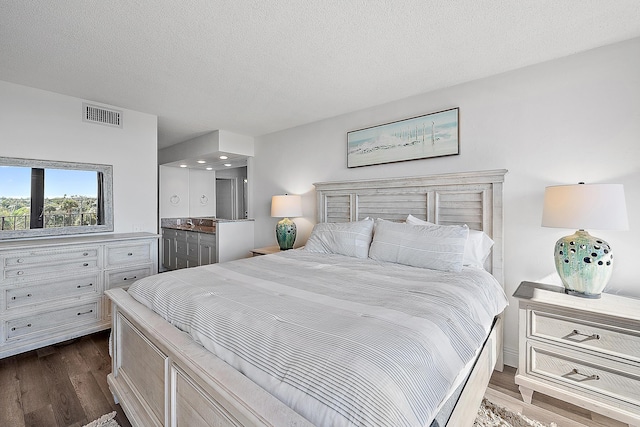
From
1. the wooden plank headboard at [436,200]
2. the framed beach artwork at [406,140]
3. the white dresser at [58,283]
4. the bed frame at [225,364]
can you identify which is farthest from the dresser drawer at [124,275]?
the framed beach artwork at [406,140]

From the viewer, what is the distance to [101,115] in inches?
123

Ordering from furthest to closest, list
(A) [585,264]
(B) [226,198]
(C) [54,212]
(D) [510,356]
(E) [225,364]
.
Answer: (B) [226,198]
(C) [54,212]
(D) [510,356]
(A) [585,264]
(E) [225,364]

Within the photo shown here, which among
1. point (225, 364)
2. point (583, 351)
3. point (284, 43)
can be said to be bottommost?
point (583, 351)

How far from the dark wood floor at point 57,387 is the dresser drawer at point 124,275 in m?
0.58

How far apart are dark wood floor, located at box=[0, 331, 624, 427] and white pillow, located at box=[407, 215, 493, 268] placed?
0.90 metres

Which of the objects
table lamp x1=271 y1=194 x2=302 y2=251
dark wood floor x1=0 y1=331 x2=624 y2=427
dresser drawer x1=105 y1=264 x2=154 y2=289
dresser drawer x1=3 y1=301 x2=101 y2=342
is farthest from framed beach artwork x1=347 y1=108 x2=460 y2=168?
dresser drawer x1=3 y1=301 x2=101 y2=342

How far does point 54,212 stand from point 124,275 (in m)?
0.93

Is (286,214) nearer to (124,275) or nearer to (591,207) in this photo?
(124,275)

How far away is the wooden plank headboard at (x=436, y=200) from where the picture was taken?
234cm

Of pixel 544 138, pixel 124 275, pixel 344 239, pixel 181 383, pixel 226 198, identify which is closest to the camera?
pixel 181 383

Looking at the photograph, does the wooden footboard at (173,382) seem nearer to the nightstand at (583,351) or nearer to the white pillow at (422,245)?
the white pillow at (422,245)

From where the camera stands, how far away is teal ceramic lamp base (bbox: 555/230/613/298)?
1.74 m

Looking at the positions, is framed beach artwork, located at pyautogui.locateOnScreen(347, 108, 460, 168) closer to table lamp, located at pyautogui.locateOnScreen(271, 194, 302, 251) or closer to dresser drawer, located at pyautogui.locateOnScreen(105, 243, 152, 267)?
table lamp, located at pyautogui.locateOnScreen(271, 194, 302, 251)

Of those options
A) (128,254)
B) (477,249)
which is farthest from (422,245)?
(128,254)
